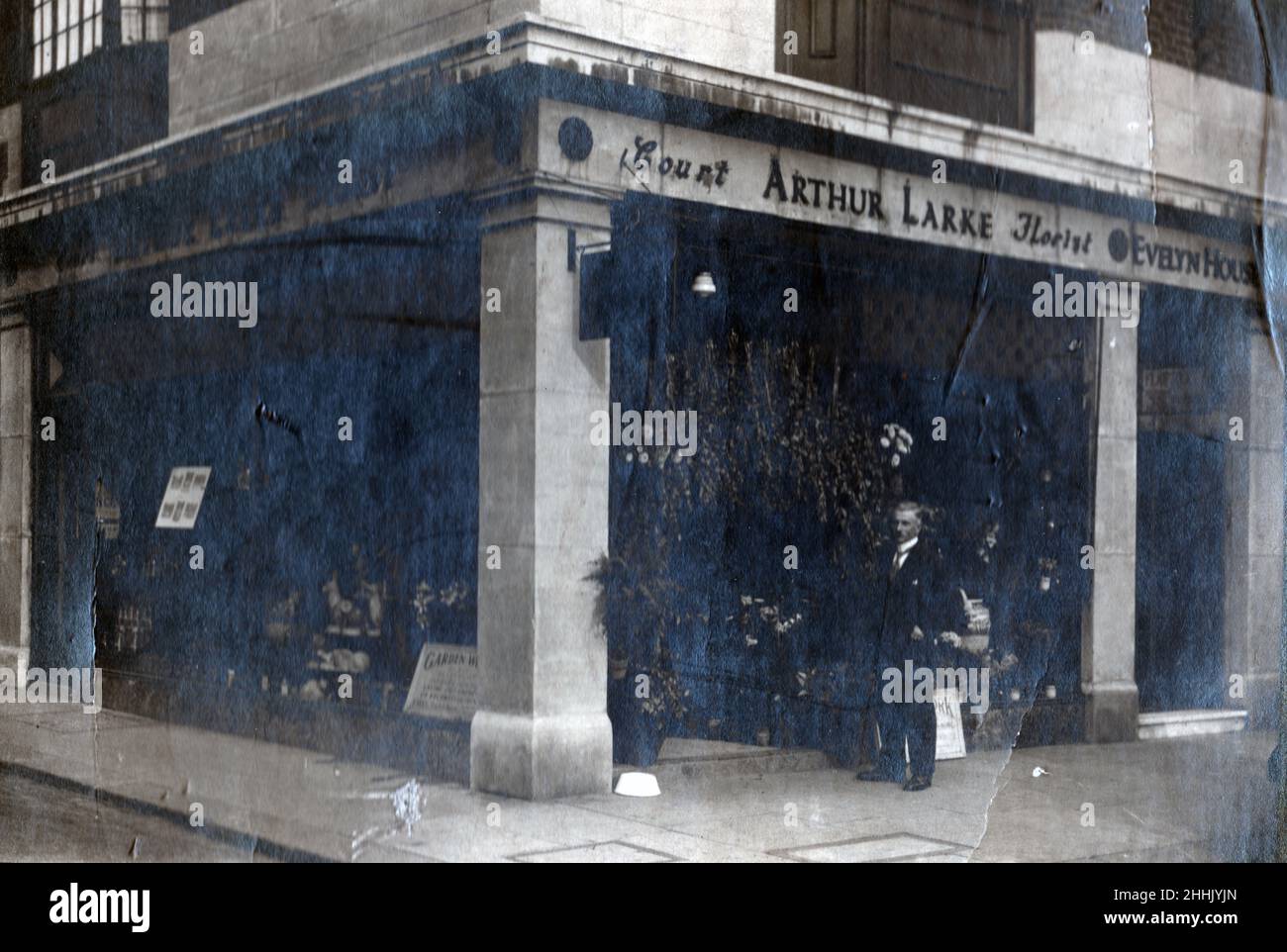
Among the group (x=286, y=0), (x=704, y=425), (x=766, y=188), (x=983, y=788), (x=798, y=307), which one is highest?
(x=286, y=0)

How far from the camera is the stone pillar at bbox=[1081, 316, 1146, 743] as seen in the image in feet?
42.5

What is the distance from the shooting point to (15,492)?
15.5m

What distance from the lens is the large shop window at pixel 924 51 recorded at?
11523 mm

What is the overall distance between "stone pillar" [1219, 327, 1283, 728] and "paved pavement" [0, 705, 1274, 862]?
2451mm

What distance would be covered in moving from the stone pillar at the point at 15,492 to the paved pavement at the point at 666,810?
3479mm

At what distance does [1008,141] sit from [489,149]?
5.03 meters

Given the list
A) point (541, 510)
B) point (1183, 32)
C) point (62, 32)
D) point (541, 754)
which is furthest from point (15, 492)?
point (1183, 32)

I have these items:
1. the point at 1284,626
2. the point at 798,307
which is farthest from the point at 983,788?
the point at 1284,626

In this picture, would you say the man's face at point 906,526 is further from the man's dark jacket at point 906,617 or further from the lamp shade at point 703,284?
the lamp shade at point 703,284

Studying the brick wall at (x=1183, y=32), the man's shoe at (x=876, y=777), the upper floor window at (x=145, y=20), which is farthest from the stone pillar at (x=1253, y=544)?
the upper floor window at (x=145, y=20)

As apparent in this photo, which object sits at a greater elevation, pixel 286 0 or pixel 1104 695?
pixel 286 0

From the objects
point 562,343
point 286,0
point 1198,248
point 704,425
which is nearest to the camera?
point 562,343

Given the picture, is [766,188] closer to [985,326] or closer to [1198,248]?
[985,326]

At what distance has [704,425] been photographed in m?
11.1
